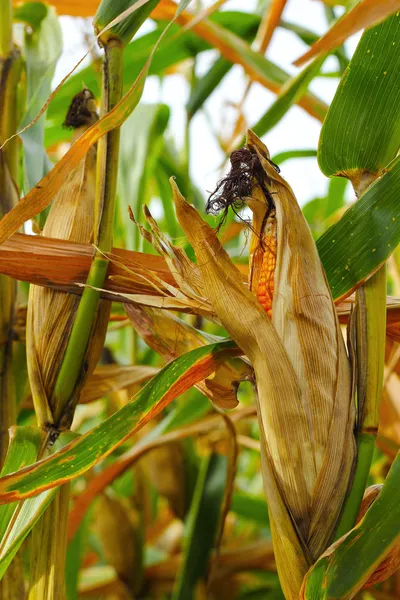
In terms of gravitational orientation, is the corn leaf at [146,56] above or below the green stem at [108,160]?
above

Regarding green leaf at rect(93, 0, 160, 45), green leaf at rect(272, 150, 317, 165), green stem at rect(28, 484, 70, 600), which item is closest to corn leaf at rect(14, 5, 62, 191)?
green leaf at rect(93, 0, 160, 45)

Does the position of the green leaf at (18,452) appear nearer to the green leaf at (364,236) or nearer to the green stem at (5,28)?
the green leaf at (364,236)

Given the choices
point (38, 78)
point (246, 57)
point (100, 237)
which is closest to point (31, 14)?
point (38, 78)

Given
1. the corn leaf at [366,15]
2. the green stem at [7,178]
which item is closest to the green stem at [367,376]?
the corn leaf at [366,15]

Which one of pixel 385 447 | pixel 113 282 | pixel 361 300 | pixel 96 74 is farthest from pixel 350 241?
pixel 96 74

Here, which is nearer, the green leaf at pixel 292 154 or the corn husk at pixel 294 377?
the corn husk at pixel 294 377

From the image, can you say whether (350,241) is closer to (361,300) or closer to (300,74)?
(361,300)
